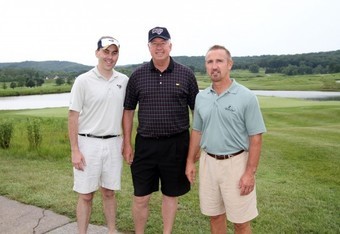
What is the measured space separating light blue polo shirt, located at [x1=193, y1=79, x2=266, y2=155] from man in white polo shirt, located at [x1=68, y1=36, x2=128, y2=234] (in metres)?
1.06

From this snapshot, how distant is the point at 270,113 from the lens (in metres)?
22.3

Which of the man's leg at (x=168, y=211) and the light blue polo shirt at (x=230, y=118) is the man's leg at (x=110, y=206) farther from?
the light blue polo shirt at (x=230, y=118)

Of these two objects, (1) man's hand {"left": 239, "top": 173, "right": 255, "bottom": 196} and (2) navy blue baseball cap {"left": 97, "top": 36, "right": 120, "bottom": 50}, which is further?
(2) navy blue baseball cap {"left": 97, "top": 36, "right": 120, "bottom": 50}

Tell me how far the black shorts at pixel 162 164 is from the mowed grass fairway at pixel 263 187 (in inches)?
28.5

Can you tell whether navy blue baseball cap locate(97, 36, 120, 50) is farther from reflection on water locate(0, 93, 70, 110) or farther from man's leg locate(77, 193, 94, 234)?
reflection on water locate(0, 93, 70, 110)

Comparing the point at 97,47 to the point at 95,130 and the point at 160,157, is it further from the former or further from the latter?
the point at 160,157

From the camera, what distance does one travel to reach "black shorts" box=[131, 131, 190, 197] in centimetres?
427

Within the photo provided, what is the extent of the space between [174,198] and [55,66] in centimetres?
19112

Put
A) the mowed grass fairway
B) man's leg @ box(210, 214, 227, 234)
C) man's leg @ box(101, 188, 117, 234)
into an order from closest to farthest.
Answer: man's leg @ box(210, 214, 227, 234) → man's leg @ box(101, 188, 117, 234) → the mowed grass fairway

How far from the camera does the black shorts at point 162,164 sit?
4273 millimetres

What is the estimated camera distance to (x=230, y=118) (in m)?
3.64

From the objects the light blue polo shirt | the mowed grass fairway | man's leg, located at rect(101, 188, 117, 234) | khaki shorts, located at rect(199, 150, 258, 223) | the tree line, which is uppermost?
the light blue polo shirt

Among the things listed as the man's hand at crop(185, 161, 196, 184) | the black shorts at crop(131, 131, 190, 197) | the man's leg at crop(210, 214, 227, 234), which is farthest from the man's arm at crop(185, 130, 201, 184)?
the man's leg at crop(210, 214, 227, 234)

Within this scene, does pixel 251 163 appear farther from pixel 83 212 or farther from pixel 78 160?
pixel 83 212
